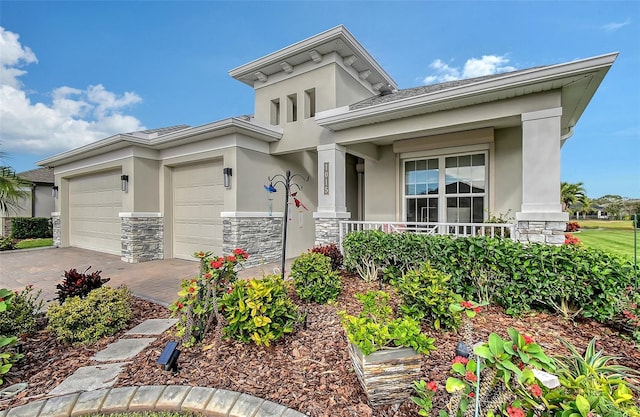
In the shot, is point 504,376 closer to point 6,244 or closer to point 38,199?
point 6,244

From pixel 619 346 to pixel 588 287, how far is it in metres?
0.69

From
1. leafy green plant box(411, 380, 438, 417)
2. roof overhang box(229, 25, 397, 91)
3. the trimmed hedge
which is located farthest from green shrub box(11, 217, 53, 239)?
leafy green plant box(411, 380, 438, 417)

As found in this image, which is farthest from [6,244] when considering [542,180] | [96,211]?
[542,180]

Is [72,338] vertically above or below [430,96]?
below

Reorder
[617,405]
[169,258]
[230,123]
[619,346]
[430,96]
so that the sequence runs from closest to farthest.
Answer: [617,405] < [619,346] < [430,96] < [230,123] < [169,258]

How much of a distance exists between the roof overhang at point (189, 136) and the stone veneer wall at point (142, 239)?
2435 millimetres

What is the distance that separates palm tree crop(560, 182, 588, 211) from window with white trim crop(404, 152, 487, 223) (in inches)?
952

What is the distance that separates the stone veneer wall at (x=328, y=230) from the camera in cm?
741

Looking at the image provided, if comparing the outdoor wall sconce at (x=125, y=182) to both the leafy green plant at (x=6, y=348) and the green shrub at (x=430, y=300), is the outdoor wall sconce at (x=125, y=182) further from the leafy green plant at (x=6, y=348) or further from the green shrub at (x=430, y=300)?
the green shrub at (x=430, y=300)

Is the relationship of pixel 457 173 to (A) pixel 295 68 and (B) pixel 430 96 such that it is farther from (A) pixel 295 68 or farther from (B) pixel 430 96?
(A) pixel 295 68

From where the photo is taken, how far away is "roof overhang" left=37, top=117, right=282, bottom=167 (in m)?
7.48

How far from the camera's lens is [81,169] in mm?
11023

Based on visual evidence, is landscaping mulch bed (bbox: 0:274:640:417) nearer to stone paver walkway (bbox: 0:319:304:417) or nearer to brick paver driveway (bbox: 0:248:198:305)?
stone paver walkway (bbox: 0:319:304:417)

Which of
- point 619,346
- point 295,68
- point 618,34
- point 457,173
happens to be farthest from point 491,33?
point 619,346
